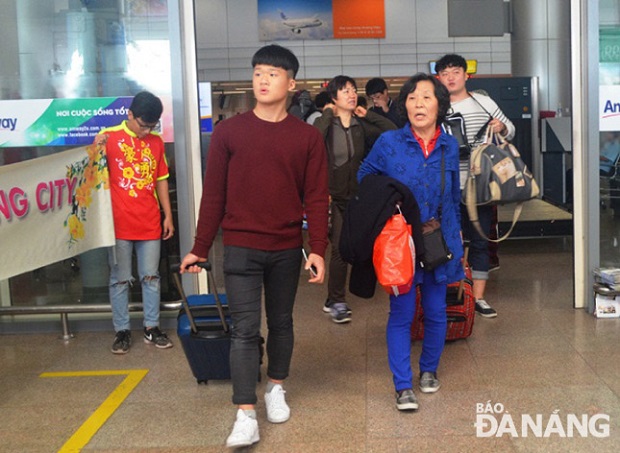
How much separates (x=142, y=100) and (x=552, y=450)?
3.05 metres

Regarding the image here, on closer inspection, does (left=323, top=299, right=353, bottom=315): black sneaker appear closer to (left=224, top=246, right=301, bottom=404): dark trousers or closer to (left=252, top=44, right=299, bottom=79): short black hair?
(left=224, top=246, right=301, bottom=404): dark trousers

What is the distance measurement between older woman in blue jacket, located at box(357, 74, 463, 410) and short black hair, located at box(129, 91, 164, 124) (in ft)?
5.04

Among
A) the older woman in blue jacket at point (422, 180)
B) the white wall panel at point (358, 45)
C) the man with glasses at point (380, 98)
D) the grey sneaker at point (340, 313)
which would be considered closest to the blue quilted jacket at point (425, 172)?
the older woman in blue jacket at point (422, 180)

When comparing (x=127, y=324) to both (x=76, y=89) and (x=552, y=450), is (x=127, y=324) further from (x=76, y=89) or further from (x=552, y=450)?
(x=552, y=450)

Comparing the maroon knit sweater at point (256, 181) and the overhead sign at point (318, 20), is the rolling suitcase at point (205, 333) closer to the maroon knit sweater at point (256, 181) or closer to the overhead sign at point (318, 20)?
the maroon knit sweater at point (256, 181)

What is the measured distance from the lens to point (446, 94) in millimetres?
4035

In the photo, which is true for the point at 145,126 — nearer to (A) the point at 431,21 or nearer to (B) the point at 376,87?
(B) the point at 376,87

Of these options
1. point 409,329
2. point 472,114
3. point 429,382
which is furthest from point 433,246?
point 472,114

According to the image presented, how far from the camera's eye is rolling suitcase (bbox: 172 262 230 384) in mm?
4164

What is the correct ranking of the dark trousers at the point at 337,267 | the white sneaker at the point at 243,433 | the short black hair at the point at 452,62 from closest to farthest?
the white sneaker at the point at 243,433 < the short black hair at the point at 452,62 < the dark trousers at the point at 337,267

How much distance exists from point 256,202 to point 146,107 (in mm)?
1658

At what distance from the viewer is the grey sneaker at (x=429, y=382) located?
4.16 m

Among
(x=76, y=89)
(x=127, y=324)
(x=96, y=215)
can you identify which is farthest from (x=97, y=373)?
(x=76, y=89)

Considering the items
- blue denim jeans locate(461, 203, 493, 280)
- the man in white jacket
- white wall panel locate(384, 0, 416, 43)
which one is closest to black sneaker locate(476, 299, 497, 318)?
the man in white jacket
